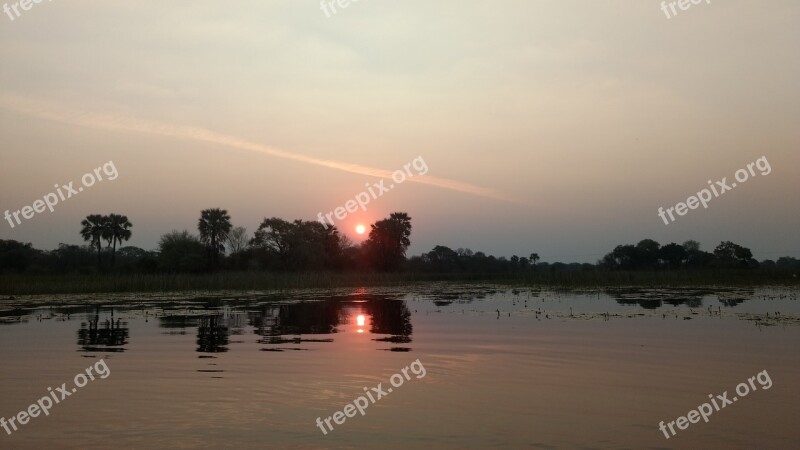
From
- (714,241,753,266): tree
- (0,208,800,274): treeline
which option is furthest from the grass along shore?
(714,241,753,266): tree

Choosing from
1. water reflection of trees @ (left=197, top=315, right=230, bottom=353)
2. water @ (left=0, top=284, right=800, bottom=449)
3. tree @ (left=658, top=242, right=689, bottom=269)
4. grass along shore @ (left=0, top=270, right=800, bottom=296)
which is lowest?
water @ (left=0, top=284, right=800, bottom=449)

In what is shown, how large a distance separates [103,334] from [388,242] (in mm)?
80084

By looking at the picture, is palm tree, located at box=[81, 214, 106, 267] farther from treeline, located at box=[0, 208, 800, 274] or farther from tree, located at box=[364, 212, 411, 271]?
tree, located at box=[364, 212, 411, 271]

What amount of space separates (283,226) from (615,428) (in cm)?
7868

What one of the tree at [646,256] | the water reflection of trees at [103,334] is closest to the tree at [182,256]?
the water reflection of trees at [103,334]

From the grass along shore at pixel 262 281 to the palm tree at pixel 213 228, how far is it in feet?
77.3

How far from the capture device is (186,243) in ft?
240

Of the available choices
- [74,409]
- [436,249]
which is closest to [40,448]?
[74,409]

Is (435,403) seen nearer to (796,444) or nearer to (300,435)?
(300,435)

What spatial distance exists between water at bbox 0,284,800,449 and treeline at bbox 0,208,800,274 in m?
50.7

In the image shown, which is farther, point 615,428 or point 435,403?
point 435,403

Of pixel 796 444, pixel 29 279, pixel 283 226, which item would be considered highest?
pixel 283 226

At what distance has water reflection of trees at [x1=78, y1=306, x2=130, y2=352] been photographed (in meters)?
16.9

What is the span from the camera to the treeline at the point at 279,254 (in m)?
72.3
